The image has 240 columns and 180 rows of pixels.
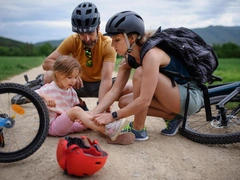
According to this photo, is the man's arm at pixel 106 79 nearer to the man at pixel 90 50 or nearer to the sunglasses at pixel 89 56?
the man at pixel 90 50

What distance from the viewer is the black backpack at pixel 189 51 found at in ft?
10.3

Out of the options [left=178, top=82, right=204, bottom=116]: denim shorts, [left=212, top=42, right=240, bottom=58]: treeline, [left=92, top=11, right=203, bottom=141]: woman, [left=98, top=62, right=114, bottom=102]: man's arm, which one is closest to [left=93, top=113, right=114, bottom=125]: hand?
[left=92, top=11, right=203, bottom=141]: woman

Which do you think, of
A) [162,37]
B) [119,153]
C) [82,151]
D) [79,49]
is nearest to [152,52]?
[162,37]

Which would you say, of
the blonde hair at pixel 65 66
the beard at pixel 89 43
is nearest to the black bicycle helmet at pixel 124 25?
the blonde hair at pixel 65 66

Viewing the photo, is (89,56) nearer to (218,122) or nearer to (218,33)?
(218,122)

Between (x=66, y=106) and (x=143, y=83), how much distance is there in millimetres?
1126

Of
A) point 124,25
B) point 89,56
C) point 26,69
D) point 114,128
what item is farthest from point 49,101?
point 26,69

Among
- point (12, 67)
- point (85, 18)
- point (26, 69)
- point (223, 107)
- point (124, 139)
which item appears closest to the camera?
point (124, 139)

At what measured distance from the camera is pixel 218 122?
3.51 m

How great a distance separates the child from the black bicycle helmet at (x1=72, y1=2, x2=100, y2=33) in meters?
0.49

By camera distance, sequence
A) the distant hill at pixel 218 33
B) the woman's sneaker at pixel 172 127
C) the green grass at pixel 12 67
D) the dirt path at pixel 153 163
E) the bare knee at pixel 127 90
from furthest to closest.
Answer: the distant hill at pixel 218 33
the green grass at pixel 12 67
the bare knee at pixel 127 90
the woman's sneaker at pixel 172 127
the dirt path at pixel 153 163

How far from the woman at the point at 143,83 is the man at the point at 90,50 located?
0.52 meters

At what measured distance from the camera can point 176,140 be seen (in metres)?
3.46

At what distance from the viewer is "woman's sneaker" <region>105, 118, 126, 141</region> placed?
10.1 ft
